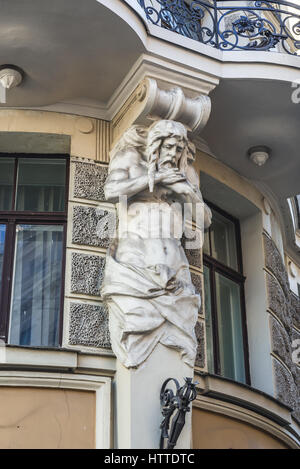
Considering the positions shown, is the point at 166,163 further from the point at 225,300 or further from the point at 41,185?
the point at 225,300

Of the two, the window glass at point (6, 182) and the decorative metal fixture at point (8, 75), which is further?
the window glass at point (6, 182)

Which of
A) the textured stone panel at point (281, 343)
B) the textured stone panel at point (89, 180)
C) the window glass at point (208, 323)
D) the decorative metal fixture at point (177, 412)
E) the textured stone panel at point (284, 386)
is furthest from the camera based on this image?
the textured stone panel at point (281, 343)

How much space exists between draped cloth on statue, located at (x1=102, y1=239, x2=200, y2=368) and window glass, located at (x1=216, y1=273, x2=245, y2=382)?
162cm

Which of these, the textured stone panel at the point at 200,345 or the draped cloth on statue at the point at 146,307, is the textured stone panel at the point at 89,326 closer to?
the draped cloth on statue at the point at 146,307

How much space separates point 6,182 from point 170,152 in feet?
5.85

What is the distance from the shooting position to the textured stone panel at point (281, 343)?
407 inches

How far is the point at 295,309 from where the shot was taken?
40.2 feet

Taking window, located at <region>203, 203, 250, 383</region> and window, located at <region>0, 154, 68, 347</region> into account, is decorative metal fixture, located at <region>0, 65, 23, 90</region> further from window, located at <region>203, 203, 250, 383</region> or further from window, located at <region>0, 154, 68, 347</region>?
window, located at <region>203, 203, 250, 383</region>

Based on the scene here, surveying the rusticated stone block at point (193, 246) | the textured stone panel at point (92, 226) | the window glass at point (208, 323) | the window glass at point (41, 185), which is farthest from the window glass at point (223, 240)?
the window glass at point (41, 185)

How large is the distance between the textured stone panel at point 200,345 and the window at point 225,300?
2.24 ft

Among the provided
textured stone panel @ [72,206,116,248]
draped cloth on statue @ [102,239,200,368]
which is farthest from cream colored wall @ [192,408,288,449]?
textured stone panel @ [72,206,116,248]

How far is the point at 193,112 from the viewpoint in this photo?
9.34 metres

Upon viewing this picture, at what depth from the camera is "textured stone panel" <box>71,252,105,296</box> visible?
8844mm

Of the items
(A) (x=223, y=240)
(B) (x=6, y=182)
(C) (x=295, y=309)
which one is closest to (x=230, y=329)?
(A) (x=223, y=240)
